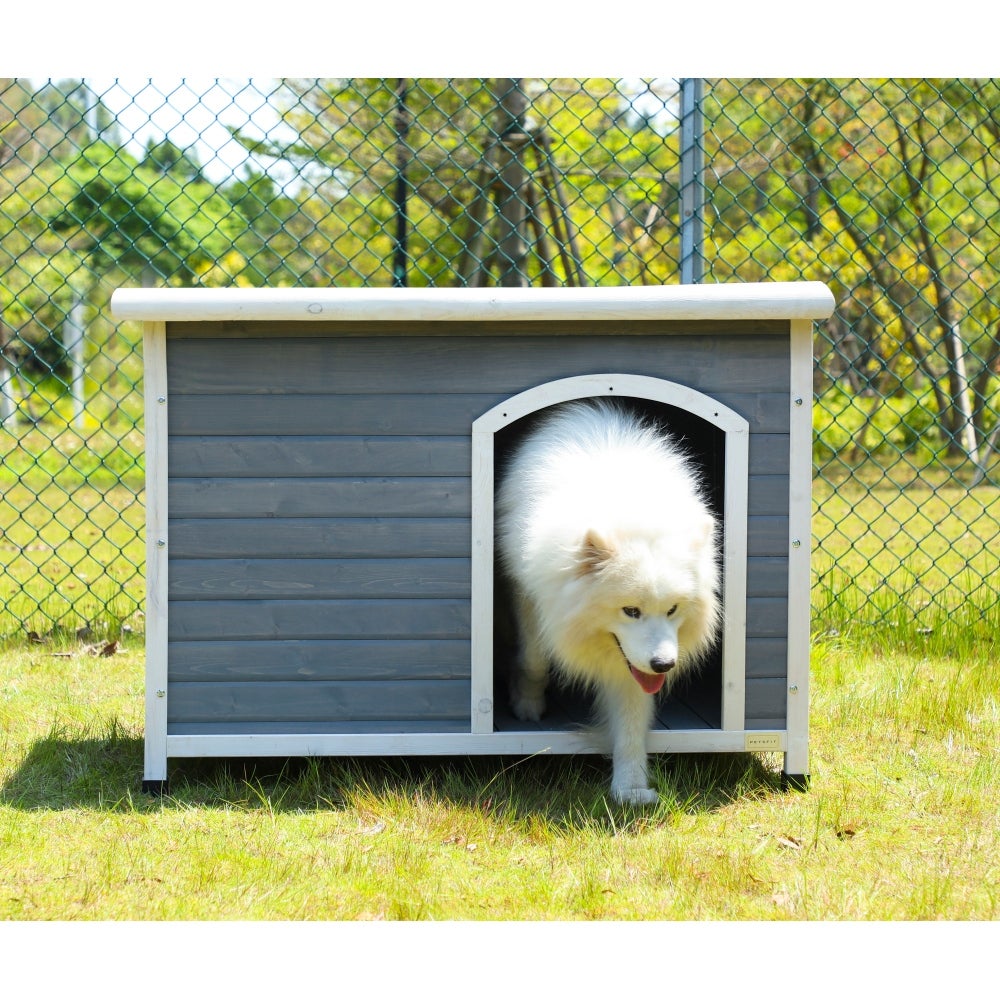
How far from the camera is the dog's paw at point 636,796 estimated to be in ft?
Result: 10.6

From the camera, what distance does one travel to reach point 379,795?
3336mm

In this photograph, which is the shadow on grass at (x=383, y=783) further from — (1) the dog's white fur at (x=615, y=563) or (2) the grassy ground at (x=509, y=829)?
(1) the dog's white fur at (x=615, y=563)

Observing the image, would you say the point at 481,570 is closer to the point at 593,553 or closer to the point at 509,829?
the point at 593,553

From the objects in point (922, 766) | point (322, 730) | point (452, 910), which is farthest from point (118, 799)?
point (922, 766)

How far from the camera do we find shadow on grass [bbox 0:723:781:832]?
323 centimetres

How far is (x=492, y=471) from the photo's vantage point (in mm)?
3355

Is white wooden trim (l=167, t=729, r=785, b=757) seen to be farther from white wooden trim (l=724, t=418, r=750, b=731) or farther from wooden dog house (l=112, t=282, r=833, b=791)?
white wooden trim (l=724, t=418, r=750, b=731)

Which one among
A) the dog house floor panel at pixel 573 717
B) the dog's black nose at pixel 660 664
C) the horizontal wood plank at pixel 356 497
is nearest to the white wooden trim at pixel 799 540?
the dog house floor panel at pixel 573 717

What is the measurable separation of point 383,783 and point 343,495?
0.91 meters

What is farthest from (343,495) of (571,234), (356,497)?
(571,234)

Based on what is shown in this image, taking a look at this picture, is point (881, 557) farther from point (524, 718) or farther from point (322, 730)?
point (322, 730)

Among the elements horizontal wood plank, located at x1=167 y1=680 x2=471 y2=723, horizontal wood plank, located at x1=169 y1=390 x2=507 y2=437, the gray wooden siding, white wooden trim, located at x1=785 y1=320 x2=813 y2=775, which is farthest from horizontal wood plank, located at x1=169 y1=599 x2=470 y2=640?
white wooden trim, located at x1=785 y1=320 x2=813 y2=775

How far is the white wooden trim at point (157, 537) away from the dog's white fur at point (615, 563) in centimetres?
108

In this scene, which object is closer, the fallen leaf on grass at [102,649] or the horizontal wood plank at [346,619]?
the horizontal wood plank at [346,619]
